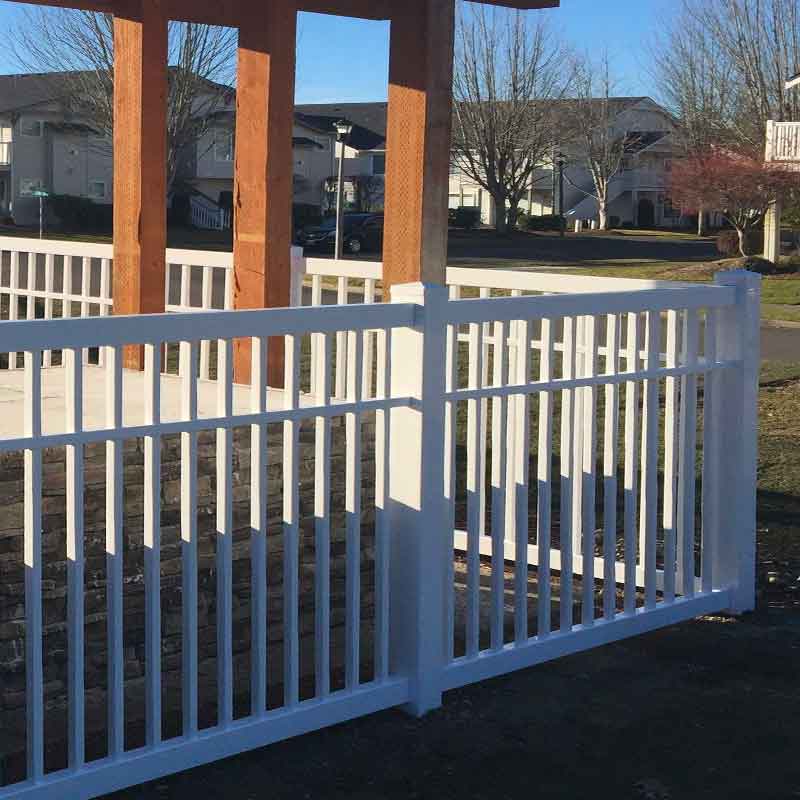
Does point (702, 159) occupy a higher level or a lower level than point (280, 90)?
higher

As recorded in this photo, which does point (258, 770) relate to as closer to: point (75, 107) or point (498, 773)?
point (498, 773)

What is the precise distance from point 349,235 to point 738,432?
3969 centimetres

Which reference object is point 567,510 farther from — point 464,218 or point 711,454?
point 464,218

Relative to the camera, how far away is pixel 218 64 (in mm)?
42312

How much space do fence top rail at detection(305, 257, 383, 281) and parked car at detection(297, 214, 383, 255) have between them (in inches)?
1446

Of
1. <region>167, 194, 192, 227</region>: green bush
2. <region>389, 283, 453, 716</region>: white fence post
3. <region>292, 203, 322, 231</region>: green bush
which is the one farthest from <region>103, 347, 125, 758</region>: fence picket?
<region>167, 194, 192, 227</region>: green bush

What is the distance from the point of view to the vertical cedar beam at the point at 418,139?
21.3ft

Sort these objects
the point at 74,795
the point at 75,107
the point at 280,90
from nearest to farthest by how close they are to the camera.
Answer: the point at 74,795, the point at 280,90, the point at 75,107

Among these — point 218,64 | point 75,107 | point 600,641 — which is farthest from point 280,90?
point 75,107

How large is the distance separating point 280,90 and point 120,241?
3.85 ft

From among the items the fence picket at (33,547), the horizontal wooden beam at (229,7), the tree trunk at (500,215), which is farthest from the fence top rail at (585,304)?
the tree trunk at (500,215)

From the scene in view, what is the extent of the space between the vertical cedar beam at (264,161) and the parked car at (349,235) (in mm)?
37529

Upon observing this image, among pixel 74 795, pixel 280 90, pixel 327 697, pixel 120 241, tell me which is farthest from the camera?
pixel 120 241

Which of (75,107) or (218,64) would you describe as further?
(75,107)
